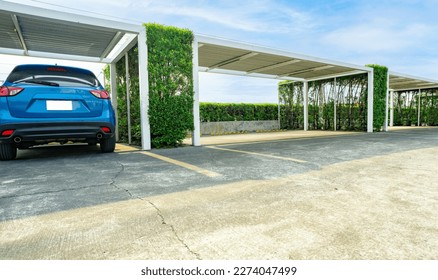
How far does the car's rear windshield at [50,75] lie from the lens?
4.05 metres

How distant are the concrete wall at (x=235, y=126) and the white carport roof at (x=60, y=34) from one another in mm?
6053

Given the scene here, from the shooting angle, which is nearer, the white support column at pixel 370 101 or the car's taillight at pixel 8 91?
the car's taillight at pixel 8 91

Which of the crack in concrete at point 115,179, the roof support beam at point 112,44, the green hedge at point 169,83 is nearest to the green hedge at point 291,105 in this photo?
the green hedge at point 169,83

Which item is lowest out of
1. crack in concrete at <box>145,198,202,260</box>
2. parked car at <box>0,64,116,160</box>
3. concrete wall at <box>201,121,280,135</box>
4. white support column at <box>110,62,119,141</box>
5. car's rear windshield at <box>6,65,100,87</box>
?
crack in concrete at <box>145,198,202,260</box>

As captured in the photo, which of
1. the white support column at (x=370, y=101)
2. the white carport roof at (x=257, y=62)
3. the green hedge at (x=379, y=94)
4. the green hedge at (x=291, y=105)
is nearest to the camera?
the white carport roof at (x=257, y=62)

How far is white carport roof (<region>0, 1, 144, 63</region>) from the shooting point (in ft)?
16.6

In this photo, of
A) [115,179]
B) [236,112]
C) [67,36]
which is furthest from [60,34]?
[236,112]

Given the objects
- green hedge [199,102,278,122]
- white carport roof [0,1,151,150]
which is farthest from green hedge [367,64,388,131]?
white carport roof [0,1,151,150]

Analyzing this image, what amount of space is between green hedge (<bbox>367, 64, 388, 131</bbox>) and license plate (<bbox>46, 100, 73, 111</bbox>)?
1264cm

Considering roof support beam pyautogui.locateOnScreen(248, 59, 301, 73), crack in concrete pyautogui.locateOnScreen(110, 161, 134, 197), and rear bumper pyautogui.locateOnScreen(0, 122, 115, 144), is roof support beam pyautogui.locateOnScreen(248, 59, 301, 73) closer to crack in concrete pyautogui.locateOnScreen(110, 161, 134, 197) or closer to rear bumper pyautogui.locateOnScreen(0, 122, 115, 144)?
rear bumper pyautogui.locateOnScreen(0, 122, 115, 144)

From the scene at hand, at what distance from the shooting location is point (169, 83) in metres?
6.40

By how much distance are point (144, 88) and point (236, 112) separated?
355 inches

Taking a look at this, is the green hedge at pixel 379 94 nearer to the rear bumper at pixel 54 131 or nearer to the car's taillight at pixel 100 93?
the car's taillight at pixel 100 93

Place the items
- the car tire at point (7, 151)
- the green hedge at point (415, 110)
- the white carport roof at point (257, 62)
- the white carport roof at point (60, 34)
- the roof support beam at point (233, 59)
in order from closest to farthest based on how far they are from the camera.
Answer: the car tire at point (7, 151) → the white carport roof at point (60, 34) → the white carport roof at point (257, 62) → the roof support beam at point (233, 59) → the green hedge at point (415, 110)
